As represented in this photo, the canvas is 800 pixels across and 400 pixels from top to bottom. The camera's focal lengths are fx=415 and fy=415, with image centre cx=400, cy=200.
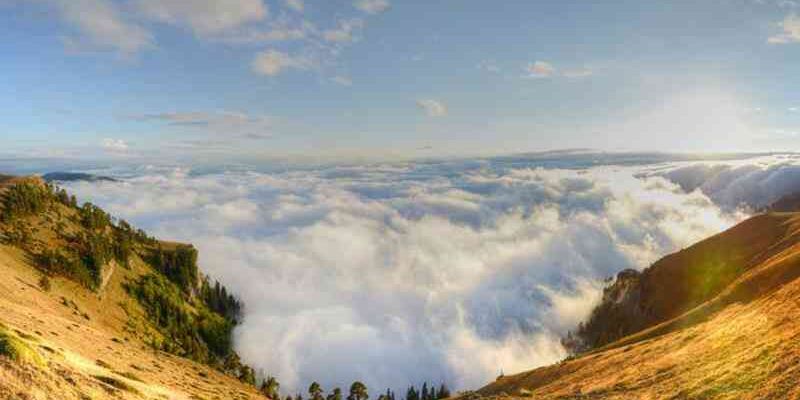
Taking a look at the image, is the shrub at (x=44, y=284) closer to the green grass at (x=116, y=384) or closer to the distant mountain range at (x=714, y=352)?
the green grass at (x=116, y=384)

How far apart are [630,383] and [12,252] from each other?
609 feet

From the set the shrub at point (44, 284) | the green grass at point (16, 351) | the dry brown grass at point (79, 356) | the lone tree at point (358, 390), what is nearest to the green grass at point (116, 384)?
the dry brown grass at point (79, 356)

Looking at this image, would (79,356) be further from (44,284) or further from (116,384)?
(44,284)

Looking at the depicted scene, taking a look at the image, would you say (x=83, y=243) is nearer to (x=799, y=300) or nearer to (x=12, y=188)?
(x=12, y=188)

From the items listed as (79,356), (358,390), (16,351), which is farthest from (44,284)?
(16,351)

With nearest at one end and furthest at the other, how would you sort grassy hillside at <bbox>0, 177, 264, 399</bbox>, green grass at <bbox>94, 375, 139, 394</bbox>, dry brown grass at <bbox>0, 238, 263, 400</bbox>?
dry brown grass at <bbox>0, 238, 263, 400</bbox> → grassy hillside at <bbox>0, 177, 264, 399</bbox> → green grass at <bbox>94, 375, 139, 394</bbox>

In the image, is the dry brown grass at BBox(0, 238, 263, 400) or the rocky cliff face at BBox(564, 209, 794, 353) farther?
the rocky cliff face at BBox(564, 209, 794, 353)

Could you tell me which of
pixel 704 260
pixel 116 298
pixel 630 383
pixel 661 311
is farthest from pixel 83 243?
pixel 704 260

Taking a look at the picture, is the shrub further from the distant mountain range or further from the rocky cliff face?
the rocky cliff face

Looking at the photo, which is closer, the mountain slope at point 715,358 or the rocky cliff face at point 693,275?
the mountain slope at point 715,358

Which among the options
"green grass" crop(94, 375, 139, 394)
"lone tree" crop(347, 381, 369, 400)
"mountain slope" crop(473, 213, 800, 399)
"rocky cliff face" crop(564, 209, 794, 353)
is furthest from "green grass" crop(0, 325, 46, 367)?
"lone tree" crop(347, 381, 369, 400)

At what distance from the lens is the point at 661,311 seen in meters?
132

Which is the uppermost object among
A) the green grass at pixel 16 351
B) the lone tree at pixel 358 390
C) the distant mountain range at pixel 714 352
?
the green grass at pixel 16 351

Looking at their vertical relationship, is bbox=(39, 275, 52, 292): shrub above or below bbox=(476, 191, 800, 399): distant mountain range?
below
